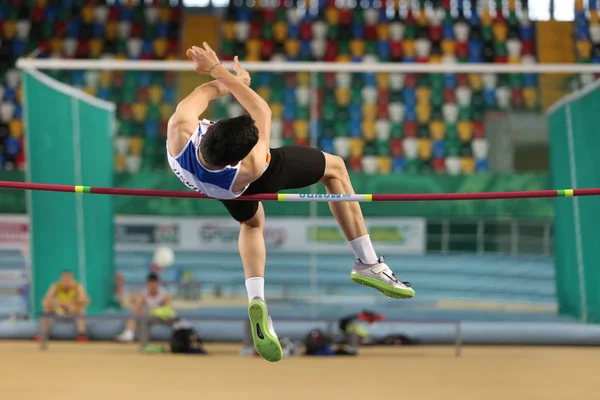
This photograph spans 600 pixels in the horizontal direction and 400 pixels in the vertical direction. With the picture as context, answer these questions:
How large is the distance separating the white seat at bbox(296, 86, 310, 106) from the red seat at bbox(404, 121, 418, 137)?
42.5 inches

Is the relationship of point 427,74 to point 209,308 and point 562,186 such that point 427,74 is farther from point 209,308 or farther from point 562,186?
point 209,308

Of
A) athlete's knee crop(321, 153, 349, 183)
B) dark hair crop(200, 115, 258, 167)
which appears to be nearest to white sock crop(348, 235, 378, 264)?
athlete's knee crop(321, 153, 349, 183)

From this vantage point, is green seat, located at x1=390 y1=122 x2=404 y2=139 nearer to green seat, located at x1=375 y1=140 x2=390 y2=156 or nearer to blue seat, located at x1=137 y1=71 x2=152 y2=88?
green seat, located at x1=375 y1=140 x2=390 y2=156

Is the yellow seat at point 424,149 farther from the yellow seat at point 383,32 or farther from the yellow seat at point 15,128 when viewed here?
the yellow seat at point 383,32

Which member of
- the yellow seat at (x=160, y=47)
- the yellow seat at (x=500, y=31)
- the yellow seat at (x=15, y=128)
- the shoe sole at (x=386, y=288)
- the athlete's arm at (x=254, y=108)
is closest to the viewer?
the athlete's arm at (x=254, y=108)

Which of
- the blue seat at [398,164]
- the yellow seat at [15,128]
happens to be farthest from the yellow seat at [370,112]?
the yellow seat at [15,128]

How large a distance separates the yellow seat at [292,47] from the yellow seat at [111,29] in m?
2.92

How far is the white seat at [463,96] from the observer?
9.94 meters

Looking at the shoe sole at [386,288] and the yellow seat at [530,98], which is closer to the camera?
the shoe sole at [386,288]

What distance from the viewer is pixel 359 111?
987cm

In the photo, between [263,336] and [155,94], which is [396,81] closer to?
[155,94]

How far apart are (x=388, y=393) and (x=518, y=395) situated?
919mm

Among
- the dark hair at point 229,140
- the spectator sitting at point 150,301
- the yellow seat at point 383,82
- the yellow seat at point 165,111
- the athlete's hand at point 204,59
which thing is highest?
the yellow seat at point 383,82

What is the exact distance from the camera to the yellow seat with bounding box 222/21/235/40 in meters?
16.0
